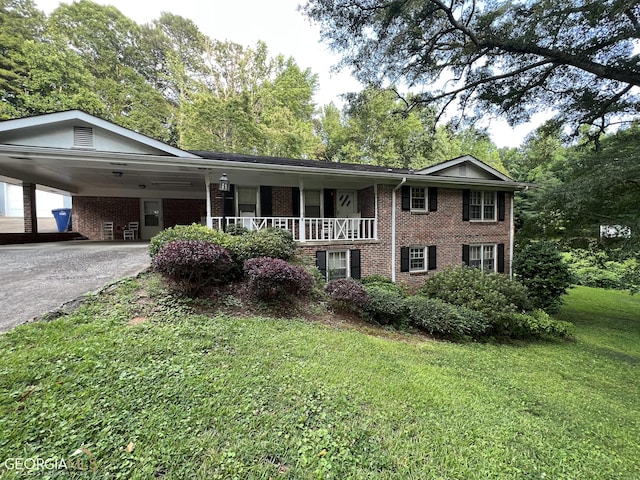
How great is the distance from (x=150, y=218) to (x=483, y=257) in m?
15.4

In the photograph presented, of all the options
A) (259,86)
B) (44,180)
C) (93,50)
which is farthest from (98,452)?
(93,50)

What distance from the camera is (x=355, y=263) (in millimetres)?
9297

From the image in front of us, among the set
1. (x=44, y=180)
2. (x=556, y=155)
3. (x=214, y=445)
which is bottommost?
(x=214, y=445)

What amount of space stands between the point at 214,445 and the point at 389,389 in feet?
6.15

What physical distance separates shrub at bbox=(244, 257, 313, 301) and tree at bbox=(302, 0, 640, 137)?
777 centimetres

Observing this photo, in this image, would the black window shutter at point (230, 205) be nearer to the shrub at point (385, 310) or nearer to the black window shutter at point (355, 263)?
the black window shutter at point (355, 263)

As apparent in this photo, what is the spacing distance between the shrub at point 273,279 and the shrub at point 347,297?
0.82 meters

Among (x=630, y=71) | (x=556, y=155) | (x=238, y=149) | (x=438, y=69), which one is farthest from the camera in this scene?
(x=238, y=149)

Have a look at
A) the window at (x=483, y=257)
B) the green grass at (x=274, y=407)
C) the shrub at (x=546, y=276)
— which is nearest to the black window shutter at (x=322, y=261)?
the green grass at (x=274, y=407)

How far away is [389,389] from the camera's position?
2980mm

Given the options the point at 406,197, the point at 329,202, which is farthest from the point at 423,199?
the point at 329,202

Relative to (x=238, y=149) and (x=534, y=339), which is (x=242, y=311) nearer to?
(x=534, y=339)

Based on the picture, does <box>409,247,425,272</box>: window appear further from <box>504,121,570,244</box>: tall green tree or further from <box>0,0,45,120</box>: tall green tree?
<box>0,0,45,120</box>: tall green tree

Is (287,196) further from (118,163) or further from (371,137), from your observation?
(371,137)
